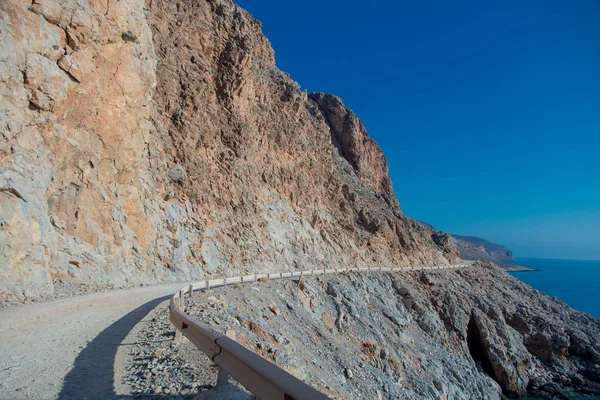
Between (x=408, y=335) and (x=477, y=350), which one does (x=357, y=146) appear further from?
(x=408, y=335)

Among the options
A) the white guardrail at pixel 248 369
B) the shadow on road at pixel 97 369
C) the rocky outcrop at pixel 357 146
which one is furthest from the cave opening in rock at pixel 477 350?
the rocky outcrop at pixel 357 146

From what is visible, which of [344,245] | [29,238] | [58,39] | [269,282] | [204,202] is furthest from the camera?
[344,245]

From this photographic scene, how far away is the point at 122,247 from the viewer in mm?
18062

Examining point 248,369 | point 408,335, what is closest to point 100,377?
point 248,369

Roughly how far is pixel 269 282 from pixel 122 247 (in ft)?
27.1

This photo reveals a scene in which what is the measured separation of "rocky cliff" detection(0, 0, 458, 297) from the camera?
13.8 m

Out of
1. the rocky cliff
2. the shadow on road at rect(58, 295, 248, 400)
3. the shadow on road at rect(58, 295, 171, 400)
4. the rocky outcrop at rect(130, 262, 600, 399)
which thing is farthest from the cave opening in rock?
the shadow on road at rect(58, 295, 248, 400)

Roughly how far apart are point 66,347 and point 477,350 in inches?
1422

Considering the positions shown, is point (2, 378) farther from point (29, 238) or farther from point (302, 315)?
point (302, 315)

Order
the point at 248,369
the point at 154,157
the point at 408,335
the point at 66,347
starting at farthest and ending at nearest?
the point at 408,335, the point at 154,157, the point at 66,347, the point at 248,369

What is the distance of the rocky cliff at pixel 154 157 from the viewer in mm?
13820

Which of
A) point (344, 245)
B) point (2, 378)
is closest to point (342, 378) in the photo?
point (2, 378)

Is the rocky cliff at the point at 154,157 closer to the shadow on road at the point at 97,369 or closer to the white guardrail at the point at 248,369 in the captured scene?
the shadow on road at the point at 97,369

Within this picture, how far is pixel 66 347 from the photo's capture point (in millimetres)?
6543
